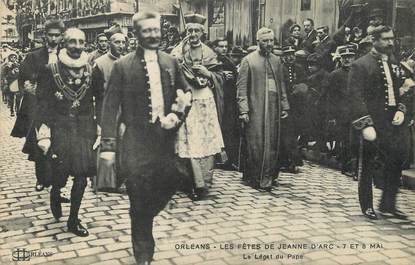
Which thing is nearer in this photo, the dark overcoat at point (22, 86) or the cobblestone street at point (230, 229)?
the cobblestone street at point (230, 229)

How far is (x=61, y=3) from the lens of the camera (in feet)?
25.5

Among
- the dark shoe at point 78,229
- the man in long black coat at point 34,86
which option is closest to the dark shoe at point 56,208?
the dark shoe at point 78,229

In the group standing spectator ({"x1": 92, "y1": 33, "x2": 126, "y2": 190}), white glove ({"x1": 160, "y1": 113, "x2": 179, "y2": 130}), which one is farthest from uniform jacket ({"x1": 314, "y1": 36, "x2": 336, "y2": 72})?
white glove ({"x1": 160, "y1": 113, "x2": 179, "y2": 130})

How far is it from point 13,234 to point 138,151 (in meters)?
1.87

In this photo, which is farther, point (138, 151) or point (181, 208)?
point (181, 208)

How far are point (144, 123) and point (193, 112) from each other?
2.42 metres

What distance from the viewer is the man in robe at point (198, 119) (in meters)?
6.11

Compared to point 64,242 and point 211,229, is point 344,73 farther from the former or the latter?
point 64,242

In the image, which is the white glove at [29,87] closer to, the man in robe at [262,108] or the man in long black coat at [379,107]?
the man in robe at [262,108]

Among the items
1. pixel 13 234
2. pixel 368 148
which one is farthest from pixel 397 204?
pixel 13 234

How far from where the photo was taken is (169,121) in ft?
12.1

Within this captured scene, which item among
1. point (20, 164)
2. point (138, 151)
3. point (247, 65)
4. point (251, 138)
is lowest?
point (20, 164)

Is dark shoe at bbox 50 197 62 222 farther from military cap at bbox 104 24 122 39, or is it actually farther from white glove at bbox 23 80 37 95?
military cap at bbox 104 24 122 39

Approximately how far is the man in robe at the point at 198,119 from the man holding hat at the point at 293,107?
1.30 m
